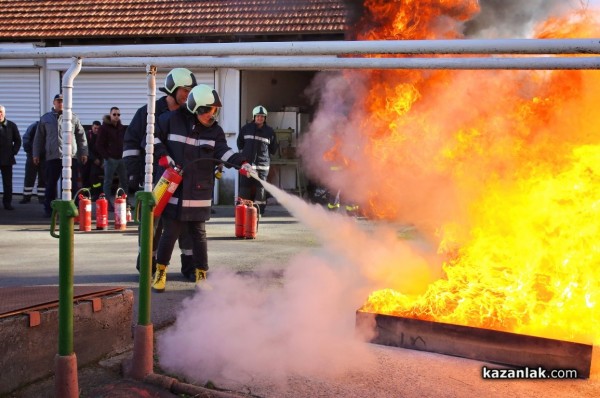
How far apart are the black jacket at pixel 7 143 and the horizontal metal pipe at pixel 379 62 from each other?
10.4 m

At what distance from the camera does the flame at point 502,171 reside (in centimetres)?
479

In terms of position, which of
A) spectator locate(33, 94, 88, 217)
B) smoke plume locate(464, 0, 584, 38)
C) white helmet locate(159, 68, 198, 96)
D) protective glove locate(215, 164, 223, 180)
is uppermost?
smoke plume locate(464, 0, 584, 38)

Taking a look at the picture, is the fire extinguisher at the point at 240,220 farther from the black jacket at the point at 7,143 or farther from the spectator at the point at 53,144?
the black jacket at the point at 7,143

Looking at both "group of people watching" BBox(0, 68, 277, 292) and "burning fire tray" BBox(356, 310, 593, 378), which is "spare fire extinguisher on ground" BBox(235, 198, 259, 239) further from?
"burning fire tray" BBox(356, 310, 593, 378)

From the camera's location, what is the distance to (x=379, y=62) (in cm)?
364

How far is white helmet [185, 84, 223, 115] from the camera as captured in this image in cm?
609

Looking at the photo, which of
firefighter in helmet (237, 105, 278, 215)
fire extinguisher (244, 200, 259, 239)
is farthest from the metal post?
firefighter in helmet (237, 105, 278, 215)

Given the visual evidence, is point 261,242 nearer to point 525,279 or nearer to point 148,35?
point 525,279

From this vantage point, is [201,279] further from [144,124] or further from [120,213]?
[120,213]

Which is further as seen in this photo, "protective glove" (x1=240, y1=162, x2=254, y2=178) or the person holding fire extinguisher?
the person holding fire extinguisher

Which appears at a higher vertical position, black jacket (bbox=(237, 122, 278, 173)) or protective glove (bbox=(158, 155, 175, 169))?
black jacket (bbox=(237, 122, 278, 173))

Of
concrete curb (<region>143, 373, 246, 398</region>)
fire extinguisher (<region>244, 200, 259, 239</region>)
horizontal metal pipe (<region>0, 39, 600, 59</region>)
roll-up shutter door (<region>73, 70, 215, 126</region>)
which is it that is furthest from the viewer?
roll-up shutter door (<region>73, 70, 215, 126</region>)

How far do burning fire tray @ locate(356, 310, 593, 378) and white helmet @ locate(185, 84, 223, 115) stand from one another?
95.6 inches

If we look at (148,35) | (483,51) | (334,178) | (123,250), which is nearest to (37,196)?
(148,35)
